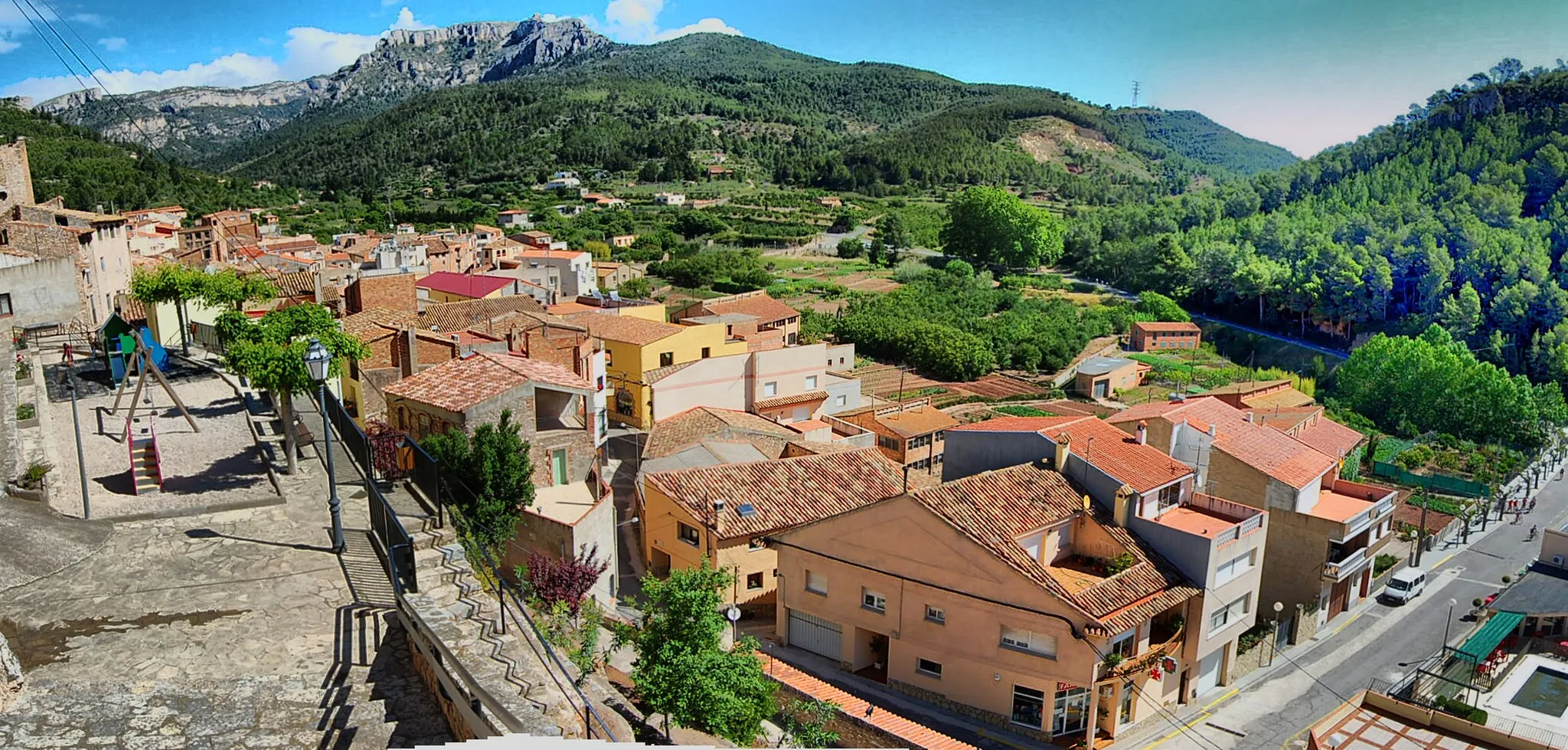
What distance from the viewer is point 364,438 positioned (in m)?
13.1

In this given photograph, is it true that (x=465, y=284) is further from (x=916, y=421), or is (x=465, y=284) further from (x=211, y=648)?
(x=211, y=648)

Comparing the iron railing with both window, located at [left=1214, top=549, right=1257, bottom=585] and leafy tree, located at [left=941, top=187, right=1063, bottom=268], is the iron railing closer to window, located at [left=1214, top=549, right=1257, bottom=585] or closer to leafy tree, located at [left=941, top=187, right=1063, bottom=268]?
window, located at [left=1214, top=549, right=1257, bottom=585]

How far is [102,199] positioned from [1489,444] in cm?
7230

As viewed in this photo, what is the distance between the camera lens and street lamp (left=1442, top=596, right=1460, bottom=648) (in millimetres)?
23770

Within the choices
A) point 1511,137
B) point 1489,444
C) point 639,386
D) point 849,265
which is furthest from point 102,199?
point 1511,137

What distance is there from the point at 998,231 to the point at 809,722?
255 ft

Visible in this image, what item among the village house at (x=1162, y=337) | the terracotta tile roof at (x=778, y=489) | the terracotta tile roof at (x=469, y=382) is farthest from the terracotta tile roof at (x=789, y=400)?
the village house at (x=1162, y=337)

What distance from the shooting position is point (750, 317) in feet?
151

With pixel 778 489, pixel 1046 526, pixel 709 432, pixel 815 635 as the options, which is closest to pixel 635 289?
pixel 709 432

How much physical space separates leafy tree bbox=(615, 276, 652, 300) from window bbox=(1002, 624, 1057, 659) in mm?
42557

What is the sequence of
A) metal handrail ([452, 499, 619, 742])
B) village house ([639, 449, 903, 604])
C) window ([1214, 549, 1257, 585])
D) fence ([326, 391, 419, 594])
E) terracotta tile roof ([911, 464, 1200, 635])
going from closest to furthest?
metal handrail ([452, 499, 619, 742])
fence ([326, 391, 419, 594])
terracotta tile roof ([911, 464, 1200, 635])
window ([1214, 549, 1257, 585])
village house ([639, 449, 903, 604])

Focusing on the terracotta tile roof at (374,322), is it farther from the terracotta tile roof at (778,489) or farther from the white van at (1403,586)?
the white van at (1403,586)

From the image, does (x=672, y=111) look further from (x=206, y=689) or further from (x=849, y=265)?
(x=206, y=689)

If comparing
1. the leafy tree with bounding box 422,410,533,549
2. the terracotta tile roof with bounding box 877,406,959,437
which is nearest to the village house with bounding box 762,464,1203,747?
the leafy tree with bounding box 422,410,533,549
